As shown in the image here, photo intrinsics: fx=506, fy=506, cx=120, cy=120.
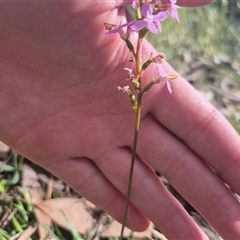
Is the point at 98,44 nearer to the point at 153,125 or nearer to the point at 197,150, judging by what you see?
the point at 153,125

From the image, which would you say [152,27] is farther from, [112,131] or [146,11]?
[112,131]

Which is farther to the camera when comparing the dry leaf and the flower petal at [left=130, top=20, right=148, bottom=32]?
the dry leaf

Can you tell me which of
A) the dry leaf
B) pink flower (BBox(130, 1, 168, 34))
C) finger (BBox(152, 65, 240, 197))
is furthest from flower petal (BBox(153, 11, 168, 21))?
the dry leaf

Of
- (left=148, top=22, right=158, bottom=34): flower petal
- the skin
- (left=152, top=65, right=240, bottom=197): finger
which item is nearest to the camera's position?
(left=148, top=22, right=158, bottom=34): flower petal

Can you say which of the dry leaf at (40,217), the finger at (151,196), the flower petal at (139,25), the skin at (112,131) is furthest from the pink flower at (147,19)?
the dry leaf at (40,217)

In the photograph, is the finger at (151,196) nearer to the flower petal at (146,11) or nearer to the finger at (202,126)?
the finger at (202,126)

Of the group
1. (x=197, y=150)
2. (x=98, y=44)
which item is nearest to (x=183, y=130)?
(x=197, y=150)

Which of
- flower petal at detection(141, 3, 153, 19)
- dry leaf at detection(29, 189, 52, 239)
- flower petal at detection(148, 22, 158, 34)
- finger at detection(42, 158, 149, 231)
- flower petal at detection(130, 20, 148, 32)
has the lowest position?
dry leaf at detection(29, 189, 52, 239)

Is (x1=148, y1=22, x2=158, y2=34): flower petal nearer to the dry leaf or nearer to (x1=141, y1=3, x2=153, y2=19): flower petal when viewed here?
(x1=141, y1=3, x2=153, y2=19): flower petal
